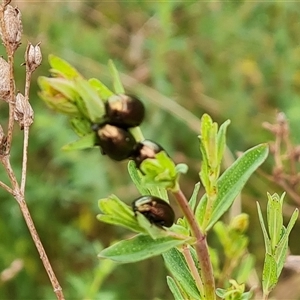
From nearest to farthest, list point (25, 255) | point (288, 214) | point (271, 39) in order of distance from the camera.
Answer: point (288, 214) → point (25, 255) → point (271, 39)

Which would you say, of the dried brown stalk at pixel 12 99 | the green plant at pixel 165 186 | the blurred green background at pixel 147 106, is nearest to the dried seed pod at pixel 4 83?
the dried brown stalk at pixel 12 99

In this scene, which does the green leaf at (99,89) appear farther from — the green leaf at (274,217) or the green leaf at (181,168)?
the green leaf at (274,217)

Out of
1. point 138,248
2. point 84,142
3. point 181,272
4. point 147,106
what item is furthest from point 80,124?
point 147,106

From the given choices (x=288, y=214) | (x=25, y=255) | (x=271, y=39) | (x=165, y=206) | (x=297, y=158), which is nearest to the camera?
(x=165, y=206)

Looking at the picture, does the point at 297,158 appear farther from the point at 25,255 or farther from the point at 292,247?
the point at 25,255

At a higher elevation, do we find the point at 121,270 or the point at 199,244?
the point at 199,244

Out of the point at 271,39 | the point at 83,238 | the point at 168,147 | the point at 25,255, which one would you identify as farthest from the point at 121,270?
the point at 271,39
